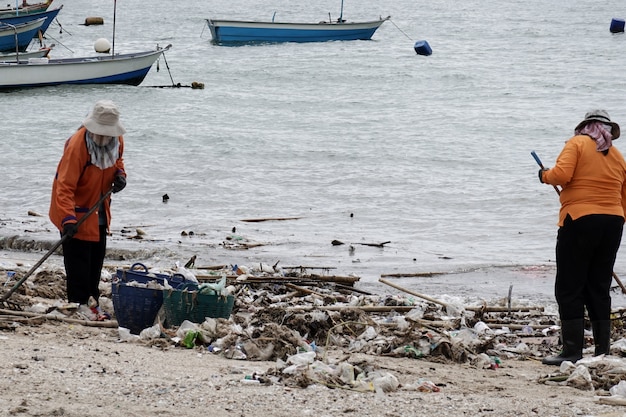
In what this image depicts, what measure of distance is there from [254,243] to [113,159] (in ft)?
17.9

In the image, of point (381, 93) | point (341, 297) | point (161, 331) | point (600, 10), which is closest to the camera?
point (161, 331)

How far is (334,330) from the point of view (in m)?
6.62

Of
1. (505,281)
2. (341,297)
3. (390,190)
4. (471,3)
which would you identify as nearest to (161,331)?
(341,297)

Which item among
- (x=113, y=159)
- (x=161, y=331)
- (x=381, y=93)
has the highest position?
(x=113, y=159)

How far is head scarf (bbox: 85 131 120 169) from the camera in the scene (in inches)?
262

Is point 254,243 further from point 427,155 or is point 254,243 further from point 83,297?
point 427,155

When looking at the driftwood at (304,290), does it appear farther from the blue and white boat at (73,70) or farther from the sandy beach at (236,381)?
the blue and white boat at (73,70)

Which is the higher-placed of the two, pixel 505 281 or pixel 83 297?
pixel 83 297

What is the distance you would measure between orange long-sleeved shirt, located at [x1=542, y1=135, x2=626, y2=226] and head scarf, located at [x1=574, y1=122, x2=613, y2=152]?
0.03m

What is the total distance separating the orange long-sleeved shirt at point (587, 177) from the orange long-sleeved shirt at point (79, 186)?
121 inches

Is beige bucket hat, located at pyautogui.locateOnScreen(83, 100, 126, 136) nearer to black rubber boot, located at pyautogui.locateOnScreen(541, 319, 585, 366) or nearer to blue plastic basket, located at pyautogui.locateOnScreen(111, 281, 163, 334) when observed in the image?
blue plastic basket, located at pyautogui.locateOnScreen(111, 281, 163, 334)

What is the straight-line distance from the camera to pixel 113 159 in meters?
6.80

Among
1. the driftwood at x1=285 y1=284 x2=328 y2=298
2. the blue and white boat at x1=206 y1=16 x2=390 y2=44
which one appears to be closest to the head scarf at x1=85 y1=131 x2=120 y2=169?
the driftwood at x1=285 y1=284 x2=328 y2=298

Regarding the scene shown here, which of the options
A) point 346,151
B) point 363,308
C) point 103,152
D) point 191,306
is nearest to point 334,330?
point 363,308
